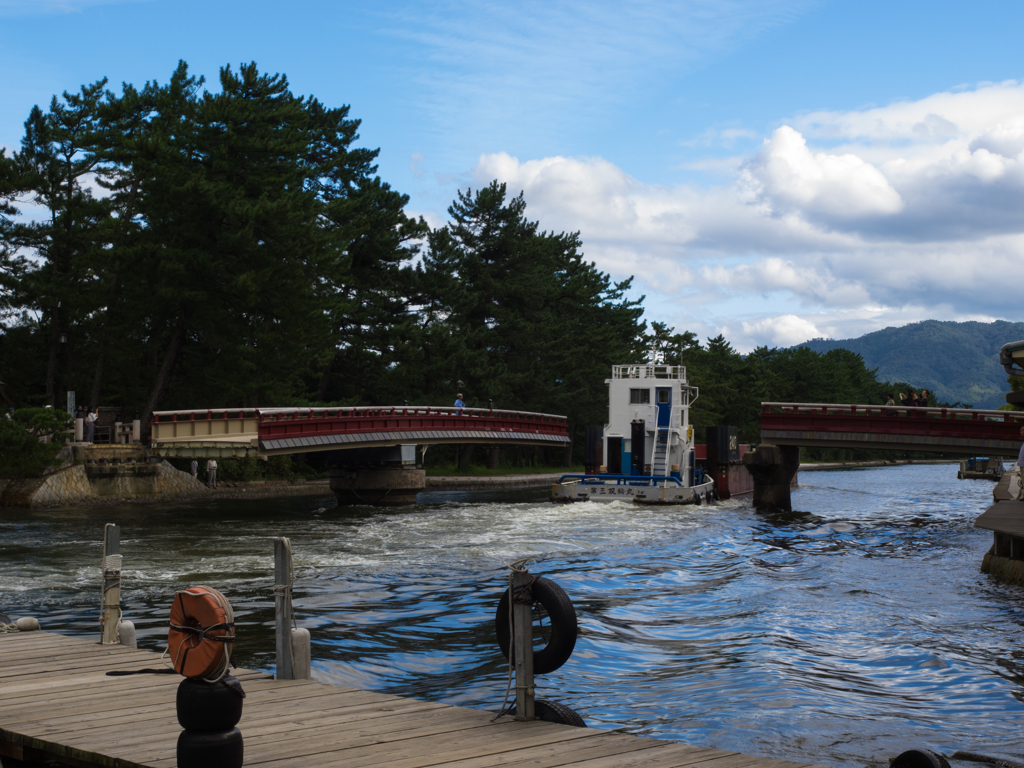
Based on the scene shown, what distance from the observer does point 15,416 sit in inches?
1342

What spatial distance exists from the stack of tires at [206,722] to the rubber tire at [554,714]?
251 cm

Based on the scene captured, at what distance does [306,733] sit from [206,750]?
4.63ft

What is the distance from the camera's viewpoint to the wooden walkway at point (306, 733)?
577 centimetres

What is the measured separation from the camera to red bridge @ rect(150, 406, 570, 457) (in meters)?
32.4

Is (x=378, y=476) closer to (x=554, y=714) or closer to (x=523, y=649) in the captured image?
(x=554, y=714)

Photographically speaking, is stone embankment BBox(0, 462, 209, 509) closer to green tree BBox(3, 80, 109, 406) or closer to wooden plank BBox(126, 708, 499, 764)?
green tree BBox(3, 80, 109, 406)

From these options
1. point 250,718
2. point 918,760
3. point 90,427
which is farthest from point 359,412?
point 918,760

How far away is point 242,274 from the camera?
138ft

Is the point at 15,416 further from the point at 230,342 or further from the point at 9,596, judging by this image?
the point at 9,596

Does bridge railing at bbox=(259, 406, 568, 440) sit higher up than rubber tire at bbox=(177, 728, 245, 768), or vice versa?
bridge railing at bbox=(259, 406, 568, 440)

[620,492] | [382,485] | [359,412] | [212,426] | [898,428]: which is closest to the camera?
[212,426]

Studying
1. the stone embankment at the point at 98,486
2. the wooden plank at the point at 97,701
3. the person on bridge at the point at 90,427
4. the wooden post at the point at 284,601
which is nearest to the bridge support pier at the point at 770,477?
the stone embankment at the point at 98,486

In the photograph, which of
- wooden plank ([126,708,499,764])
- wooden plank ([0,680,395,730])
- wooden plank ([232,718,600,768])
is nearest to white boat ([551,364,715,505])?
wooden plank ([0,680,395,730])

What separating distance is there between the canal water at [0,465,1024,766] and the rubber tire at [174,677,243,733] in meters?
5.38
